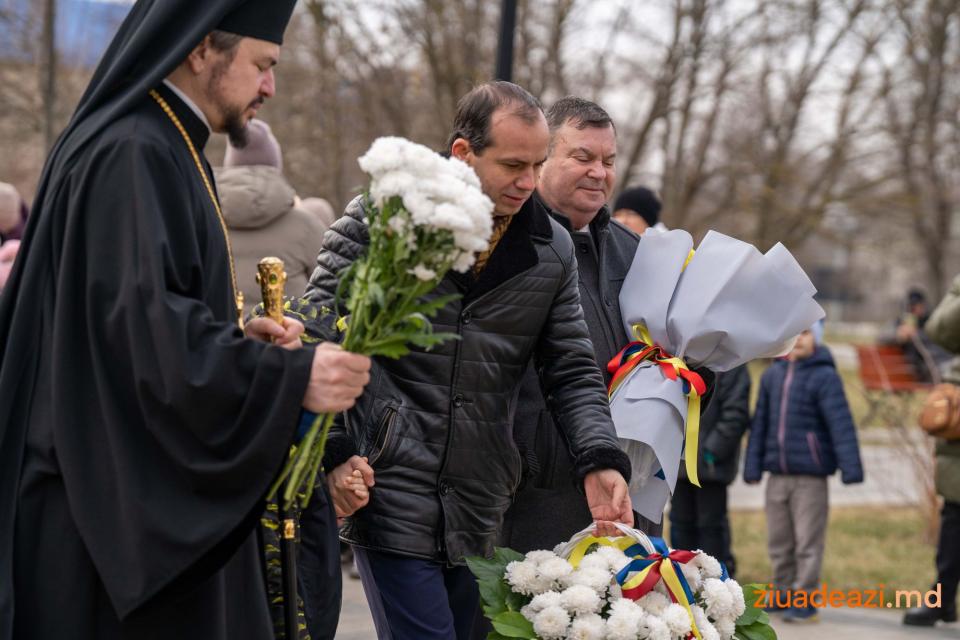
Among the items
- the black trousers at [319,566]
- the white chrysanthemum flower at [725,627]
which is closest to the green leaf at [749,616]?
the white chrysanthemum flower at [725,627]

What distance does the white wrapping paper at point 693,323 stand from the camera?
13.3 feet

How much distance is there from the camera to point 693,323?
414 centimetres

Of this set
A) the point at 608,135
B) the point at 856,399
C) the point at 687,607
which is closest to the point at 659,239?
the point at 608,135

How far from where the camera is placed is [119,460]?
2.55 m

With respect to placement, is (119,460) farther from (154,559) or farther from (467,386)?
(467,386)

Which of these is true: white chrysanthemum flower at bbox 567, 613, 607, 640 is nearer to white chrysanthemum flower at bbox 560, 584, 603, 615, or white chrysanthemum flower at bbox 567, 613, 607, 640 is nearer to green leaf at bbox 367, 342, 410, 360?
white chrysanthemum flower at bbox 560, 584, 603, 615

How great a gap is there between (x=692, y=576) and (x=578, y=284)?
1129 millimetres

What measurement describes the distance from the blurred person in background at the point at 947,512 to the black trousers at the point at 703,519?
1149mm

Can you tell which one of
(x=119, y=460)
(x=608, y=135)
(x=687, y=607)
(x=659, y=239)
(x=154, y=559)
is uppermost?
(x=608, y=135)

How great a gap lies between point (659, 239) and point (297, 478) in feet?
6.61

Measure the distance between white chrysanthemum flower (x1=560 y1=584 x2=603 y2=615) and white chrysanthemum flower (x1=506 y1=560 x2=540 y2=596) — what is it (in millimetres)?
120

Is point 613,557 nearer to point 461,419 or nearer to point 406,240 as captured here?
point 461,419

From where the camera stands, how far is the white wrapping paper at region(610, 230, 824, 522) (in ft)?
13.3

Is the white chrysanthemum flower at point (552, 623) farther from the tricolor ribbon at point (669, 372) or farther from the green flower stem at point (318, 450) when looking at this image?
the tricolor ribbon at point (669, 372)
